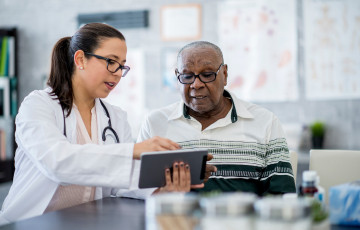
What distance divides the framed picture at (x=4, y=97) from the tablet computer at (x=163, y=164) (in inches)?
130

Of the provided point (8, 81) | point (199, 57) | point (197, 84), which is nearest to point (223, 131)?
point (197, 84)

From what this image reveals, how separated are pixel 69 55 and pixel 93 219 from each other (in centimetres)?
80

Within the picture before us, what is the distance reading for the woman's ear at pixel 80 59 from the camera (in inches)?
69.6

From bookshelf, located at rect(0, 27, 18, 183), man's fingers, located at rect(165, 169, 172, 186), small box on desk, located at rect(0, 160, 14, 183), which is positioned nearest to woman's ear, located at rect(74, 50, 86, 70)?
man's fingers, located at rect(165, 169, 172, 186)

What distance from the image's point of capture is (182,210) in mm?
794

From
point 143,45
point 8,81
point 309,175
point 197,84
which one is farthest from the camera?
point 8,81

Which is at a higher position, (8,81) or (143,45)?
→ (143,45)

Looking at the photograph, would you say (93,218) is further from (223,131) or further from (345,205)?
(223,131)

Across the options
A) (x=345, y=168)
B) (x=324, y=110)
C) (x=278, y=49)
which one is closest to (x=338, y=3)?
(x=278, y=49)

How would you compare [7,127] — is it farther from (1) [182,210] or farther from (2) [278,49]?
(1) [182,210]

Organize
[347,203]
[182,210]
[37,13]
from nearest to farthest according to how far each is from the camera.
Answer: [182,210]
[347,203]
[37,13]

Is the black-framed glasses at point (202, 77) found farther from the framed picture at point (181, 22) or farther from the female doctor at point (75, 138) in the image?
the framed picture at point (181, 22)

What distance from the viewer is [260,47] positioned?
12.4 feet

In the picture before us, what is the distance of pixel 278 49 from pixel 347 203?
2707 millimetres
